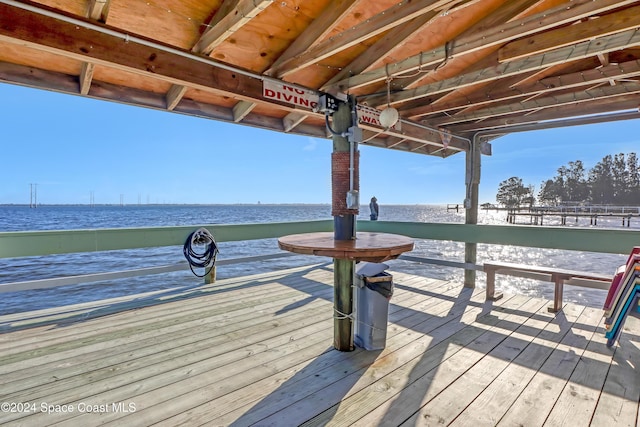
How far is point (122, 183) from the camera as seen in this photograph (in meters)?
52.6

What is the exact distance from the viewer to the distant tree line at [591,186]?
43938mm

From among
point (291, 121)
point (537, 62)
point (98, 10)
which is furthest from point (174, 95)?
point (537, 62)

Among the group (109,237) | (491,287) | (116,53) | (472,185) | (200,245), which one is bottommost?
(491,287)

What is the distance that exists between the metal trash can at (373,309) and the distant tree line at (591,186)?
5745cm

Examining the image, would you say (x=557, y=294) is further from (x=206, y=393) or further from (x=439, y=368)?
(x=206, y=393)

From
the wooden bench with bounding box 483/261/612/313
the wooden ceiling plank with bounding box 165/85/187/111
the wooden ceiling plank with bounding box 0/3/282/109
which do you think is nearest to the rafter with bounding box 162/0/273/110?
the wooden ceiling plank with bounding box 0/3/282/109

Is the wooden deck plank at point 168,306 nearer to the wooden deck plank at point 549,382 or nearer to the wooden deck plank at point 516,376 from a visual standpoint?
the wooden deck plank at point 516,376

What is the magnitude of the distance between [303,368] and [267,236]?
9.08 ft

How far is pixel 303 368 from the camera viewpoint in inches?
87.2

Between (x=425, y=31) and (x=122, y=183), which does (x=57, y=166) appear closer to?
(x=122, y=183)

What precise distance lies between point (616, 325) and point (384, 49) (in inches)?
116

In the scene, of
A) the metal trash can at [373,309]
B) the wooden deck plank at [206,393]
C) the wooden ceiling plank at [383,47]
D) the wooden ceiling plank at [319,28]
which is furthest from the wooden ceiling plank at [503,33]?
the wooden deck plank at [206,393]

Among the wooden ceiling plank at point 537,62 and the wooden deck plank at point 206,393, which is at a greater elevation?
the wooden ceiling plank at point 537,62

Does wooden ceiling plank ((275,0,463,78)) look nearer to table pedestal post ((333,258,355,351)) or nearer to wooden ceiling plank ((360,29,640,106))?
wooden ceiling plank ((360,29,640,106))
